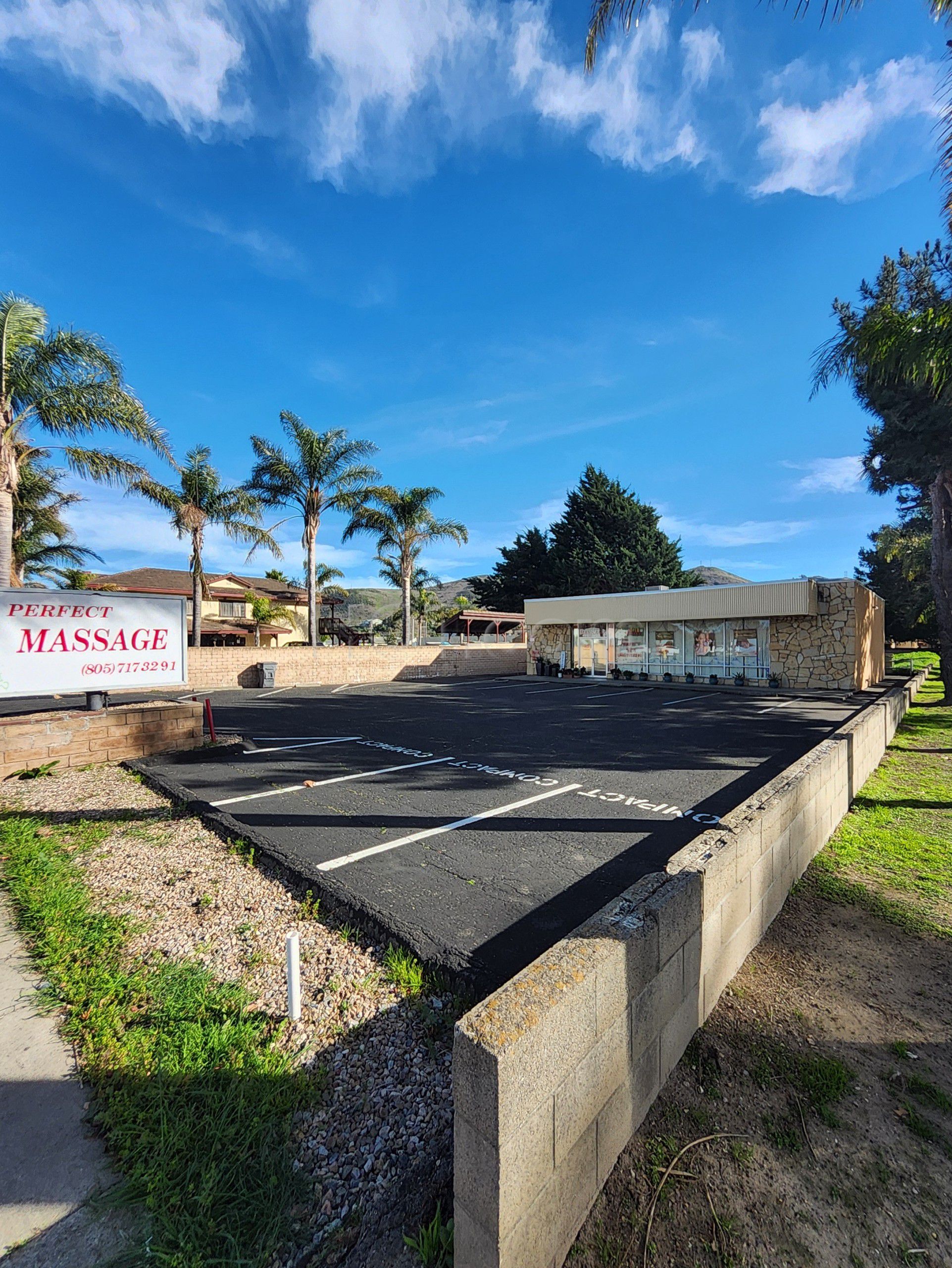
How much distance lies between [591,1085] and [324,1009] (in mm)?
1513

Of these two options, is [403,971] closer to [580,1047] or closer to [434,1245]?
[434,1245]

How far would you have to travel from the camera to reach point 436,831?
510 cm

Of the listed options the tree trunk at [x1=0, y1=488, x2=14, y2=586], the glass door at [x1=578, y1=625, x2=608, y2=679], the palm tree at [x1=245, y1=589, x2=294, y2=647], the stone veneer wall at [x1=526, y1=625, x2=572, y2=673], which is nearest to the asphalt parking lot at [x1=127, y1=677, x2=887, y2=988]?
the tree trunk at [x1=0, y1=488, x2=14, y2=586]

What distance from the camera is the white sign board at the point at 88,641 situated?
718 centimetres

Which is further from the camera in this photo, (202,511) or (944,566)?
(202,511)

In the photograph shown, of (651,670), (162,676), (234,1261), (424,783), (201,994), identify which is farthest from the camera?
(651,670)

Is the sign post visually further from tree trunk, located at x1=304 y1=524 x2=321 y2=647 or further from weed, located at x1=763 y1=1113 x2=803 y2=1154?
tree trunk, located at x1=304 y1=524 x2=321 y2=647

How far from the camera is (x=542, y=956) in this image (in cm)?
190

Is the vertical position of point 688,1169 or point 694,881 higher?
point 694,881

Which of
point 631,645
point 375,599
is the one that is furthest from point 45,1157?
point 375,599

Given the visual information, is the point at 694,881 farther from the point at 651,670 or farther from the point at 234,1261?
the point at 651,670

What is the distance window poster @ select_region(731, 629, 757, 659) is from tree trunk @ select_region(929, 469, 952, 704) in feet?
18.1

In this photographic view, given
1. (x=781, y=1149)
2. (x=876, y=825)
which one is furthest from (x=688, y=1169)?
(x=876, y=825)

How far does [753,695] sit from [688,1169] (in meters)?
17.7
